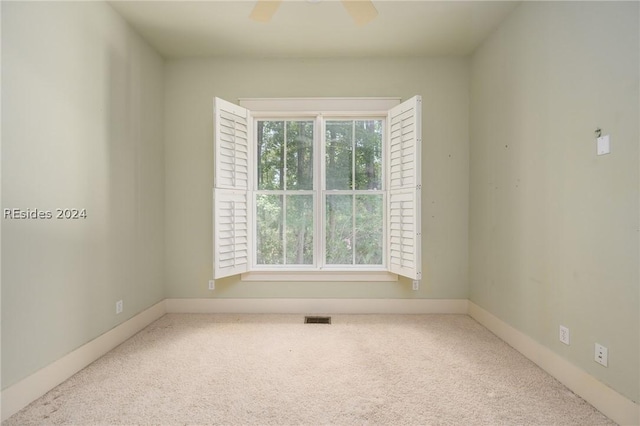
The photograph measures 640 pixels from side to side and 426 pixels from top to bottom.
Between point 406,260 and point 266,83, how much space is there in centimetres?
234

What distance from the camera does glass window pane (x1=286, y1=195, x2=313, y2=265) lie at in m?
3.23

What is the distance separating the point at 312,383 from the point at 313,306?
1.28 m

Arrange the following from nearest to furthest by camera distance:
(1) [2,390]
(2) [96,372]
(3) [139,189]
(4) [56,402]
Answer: (1) [2,390] → (4) [56,402] → (2) [96,372] → (3) [139,189]

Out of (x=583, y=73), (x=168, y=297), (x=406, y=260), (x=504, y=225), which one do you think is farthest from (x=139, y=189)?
(x=583, y=73)

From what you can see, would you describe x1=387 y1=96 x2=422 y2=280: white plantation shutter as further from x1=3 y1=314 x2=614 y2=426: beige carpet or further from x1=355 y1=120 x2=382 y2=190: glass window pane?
x1=3 y1=314 x2=614 y2=426: beige carpet

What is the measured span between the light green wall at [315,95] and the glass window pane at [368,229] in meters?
0.30

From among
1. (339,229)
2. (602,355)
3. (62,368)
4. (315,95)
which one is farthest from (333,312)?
(315,95)

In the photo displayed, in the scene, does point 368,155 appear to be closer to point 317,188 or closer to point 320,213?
point 317,188

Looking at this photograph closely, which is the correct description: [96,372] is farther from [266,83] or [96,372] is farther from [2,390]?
[266,83]

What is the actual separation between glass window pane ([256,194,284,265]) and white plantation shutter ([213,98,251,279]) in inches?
6.4

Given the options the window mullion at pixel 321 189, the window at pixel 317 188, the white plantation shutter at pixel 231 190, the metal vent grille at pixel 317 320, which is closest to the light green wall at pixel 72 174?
the white plantation shutter at pixel 231 190

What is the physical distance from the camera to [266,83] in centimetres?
314

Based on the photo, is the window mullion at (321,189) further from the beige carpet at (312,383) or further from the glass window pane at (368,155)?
the beige carpet at (312,383)

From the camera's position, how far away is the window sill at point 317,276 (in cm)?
313
